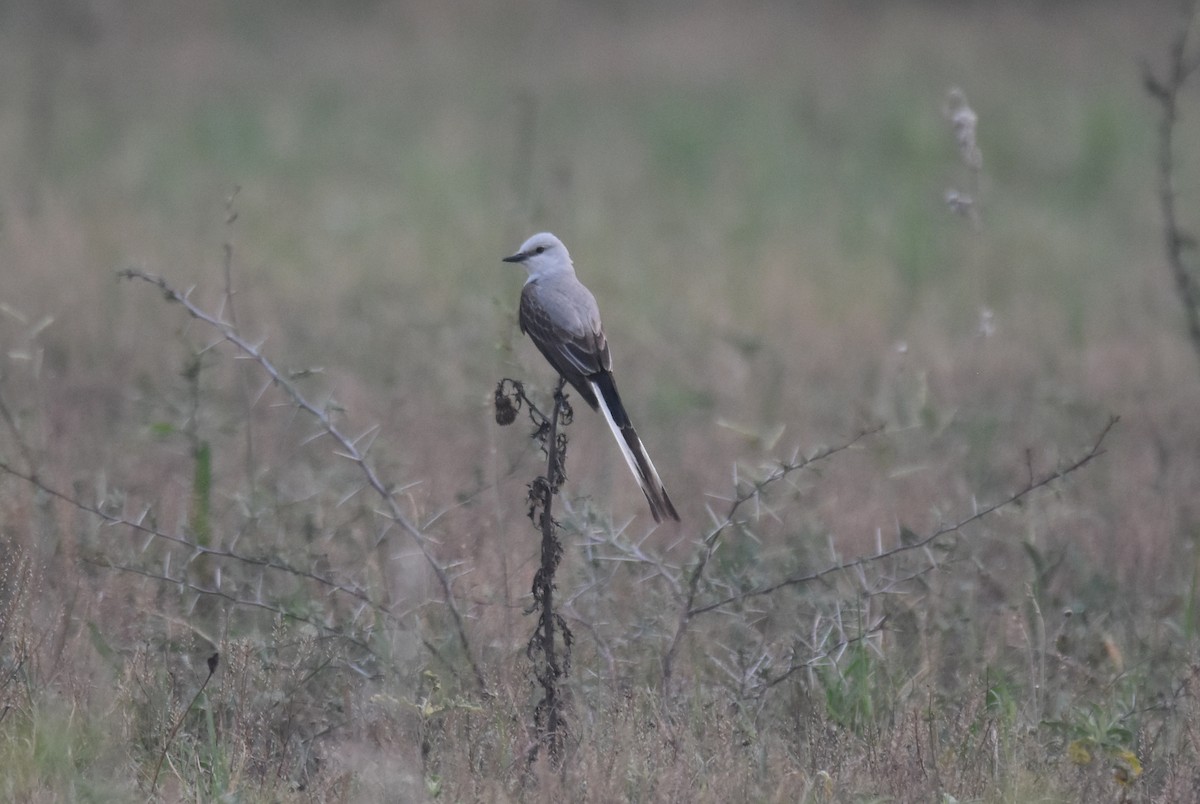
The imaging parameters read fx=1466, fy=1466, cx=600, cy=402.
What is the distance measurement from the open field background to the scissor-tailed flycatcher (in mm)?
135

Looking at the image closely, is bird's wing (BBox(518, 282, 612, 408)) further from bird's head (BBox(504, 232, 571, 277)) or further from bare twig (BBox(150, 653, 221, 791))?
bare twig (BBox(150, 653, 221, 791))

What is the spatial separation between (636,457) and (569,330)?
570 millimetres

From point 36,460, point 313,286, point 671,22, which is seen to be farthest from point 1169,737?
point 671,22

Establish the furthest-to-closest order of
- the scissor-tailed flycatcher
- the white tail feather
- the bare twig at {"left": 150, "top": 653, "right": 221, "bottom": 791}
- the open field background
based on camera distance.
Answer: the scissor-tailed flycatcher < the white tail feather < the open field background < the bare twig at {"left": 150, "top": 653, "right": 221, "bottom": 791}

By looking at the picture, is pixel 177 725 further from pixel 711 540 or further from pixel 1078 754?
pixel 1078 754

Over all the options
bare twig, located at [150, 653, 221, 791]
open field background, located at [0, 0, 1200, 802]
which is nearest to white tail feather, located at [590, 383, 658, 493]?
open field background, located at [0, 0, 1200, 802]

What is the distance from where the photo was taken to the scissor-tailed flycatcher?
13.3ft

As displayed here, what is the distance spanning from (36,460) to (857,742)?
2.76 m

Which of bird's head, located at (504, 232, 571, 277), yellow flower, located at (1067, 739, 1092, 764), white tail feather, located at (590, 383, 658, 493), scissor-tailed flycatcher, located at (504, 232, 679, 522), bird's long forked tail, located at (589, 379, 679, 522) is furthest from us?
bird's head, located at (504, 232, 571, 277)

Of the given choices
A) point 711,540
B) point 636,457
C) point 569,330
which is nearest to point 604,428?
point 569,330

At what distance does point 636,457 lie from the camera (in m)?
3.80

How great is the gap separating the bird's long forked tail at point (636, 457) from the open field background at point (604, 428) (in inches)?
6.6

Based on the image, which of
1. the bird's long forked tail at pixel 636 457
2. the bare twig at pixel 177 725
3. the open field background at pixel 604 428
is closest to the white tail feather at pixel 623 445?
the bird's long forked tail at pixel 636 457

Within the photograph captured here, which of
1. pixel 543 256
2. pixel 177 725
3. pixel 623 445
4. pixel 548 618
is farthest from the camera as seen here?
pixel 543 256
